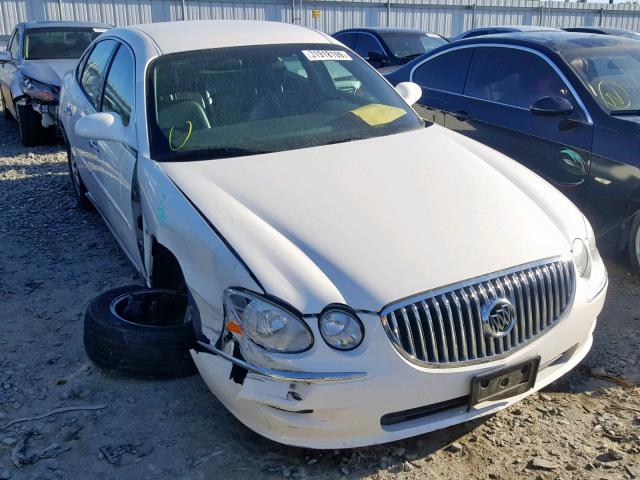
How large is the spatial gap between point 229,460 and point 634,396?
6.43 feet

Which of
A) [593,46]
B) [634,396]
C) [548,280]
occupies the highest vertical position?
[593,46]

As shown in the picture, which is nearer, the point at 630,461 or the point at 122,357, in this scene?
the point at 630,461

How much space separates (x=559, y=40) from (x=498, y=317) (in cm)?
355

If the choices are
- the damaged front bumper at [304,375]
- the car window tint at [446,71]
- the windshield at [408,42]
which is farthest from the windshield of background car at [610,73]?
the windshield at [408,42]

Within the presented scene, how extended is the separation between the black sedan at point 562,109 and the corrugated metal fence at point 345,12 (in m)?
15.5

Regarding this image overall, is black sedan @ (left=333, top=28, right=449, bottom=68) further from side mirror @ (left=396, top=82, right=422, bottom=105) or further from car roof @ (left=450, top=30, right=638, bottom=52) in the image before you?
side mirror @ (left=396, top=82, right=422, bottom=105)

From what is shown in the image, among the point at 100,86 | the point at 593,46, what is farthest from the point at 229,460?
the point at 593,46

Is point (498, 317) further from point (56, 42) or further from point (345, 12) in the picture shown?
point (345, 12)

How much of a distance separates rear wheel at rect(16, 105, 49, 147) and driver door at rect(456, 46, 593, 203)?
18.2 ft

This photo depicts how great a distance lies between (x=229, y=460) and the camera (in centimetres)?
278

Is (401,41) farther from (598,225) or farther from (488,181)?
(488,181)

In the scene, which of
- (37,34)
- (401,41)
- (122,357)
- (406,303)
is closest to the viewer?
(406,303)

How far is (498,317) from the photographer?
8.50ft

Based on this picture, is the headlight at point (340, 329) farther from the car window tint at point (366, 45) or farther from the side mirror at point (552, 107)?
the car window tint at point (366, 45)
